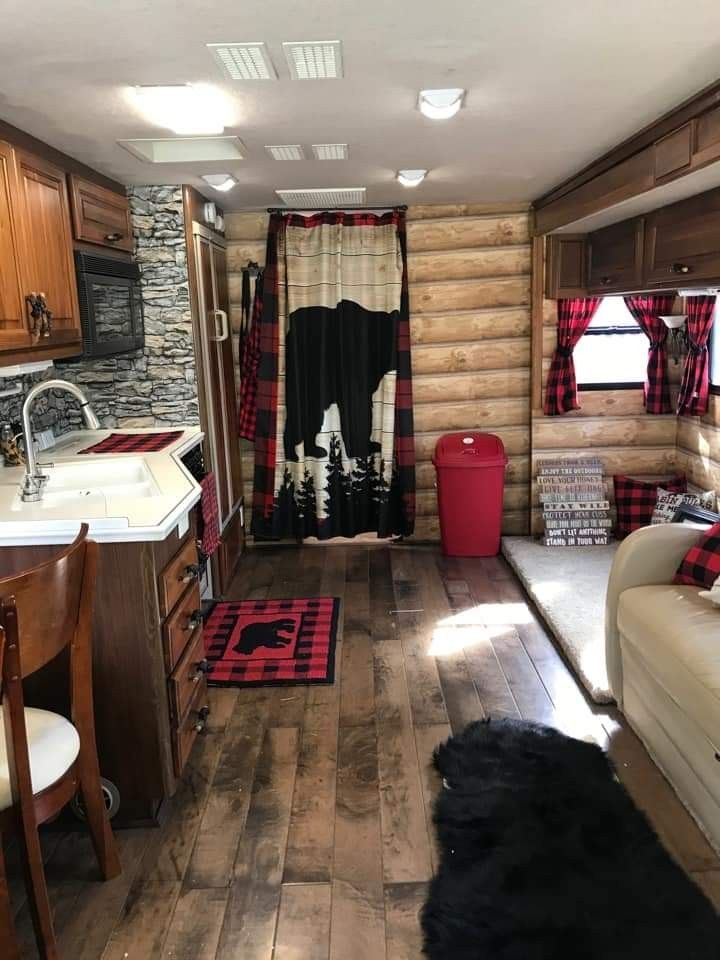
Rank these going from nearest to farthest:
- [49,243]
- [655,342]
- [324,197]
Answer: [49,243], [324,197], [655,342]

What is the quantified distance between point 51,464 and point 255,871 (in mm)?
1780

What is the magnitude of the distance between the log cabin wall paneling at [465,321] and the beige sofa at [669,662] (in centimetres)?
229

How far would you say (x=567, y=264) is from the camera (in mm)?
4688

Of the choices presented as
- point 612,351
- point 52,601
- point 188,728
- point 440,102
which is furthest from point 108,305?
point 612,351

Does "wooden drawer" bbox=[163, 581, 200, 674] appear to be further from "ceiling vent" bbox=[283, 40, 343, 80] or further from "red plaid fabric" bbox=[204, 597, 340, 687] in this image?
"ceiling vent" bbox=[283, 40, 343, 80]

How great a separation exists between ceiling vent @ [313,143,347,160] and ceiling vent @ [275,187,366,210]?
0.80 m

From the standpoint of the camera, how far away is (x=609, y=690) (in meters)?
3.06

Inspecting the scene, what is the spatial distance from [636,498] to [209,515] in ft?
8.59

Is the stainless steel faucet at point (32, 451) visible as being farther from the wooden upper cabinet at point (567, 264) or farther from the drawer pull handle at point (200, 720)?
the wooden upper cabinet at point (567, 264)

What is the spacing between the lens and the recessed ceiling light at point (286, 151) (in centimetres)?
314

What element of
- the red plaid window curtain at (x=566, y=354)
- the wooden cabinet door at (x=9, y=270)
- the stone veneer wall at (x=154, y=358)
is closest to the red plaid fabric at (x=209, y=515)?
the stone veneer wall at (x=154, y=358)

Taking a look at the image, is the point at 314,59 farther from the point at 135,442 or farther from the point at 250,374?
the point at 250,374

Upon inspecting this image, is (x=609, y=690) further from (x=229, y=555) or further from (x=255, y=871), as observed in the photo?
(x=229, y=555)

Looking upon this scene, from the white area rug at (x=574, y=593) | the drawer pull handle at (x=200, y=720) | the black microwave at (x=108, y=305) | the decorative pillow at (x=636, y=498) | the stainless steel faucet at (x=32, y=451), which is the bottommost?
the white area rug at (x=574, y=593)
